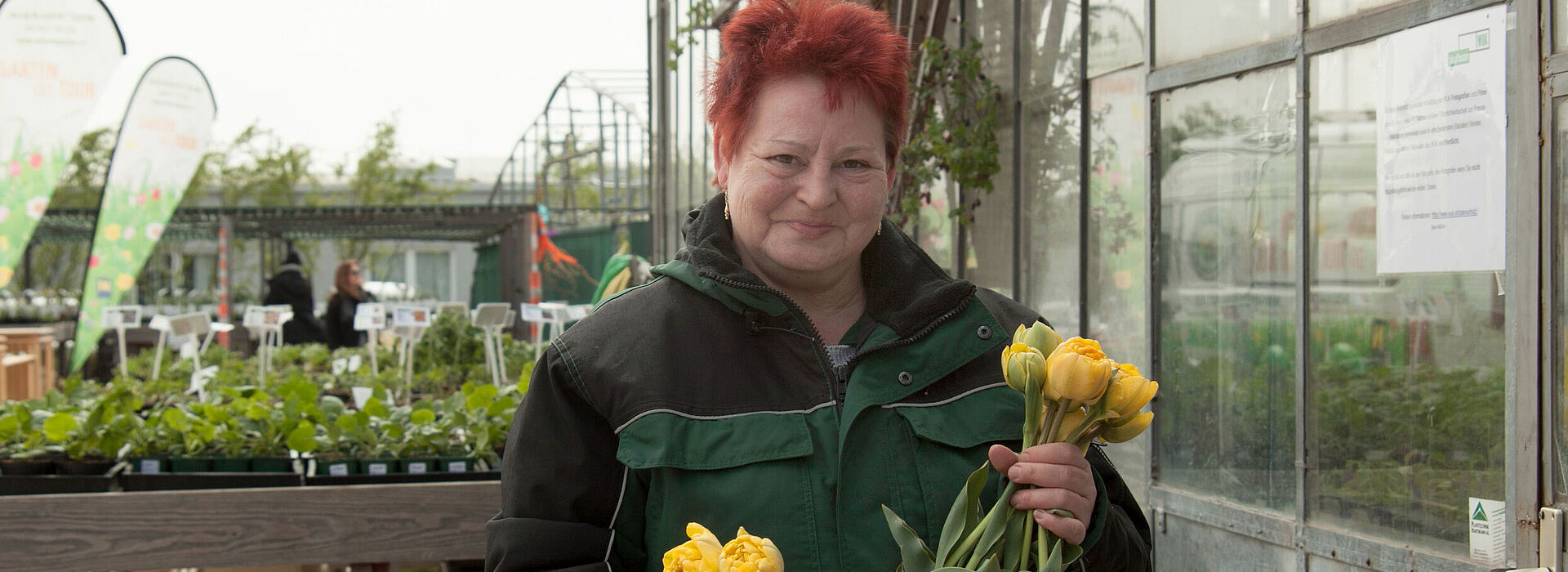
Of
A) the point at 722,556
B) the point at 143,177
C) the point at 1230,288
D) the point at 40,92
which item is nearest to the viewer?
the point at 722,556

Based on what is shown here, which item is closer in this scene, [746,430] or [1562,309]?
[746,430]

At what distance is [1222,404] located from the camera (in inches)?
134

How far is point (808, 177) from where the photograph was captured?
48.0 inches

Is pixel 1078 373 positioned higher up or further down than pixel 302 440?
higher up

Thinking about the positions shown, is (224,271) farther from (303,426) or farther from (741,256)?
(741,256)

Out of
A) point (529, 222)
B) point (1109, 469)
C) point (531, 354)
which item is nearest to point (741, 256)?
point (1109, 469)

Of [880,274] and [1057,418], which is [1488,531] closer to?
[880,274]

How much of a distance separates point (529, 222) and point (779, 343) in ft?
41.6

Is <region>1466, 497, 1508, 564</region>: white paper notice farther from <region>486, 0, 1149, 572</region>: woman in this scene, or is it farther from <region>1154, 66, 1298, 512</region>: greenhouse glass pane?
<region>486, 0, 1149, 572</region>: woman

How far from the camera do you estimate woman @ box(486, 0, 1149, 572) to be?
1.15 metres

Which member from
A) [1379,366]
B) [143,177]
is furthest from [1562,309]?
[143,177]

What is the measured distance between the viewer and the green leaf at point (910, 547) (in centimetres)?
99

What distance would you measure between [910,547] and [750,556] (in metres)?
0.19

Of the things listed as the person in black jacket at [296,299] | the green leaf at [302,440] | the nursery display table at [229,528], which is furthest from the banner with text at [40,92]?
the nursery display table at [229,528]
